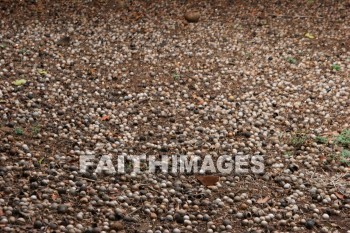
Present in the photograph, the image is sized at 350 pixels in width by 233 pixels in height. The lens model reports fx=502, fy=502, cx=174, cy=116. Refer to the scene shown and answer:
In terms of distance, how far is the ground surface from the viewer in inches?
205

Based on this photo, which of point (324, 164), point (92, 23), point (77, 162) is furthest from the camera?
point (92, 23)

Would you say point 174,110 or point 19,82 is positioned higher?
point 19,82

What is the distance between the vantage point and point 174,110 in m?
7.11

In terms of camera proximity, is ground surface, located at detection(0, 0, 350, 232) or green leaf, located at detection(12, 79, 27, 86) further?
green leaf, located at detection(12, 79, 27, 86)

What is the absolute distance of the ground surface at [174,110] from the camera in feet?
17.1

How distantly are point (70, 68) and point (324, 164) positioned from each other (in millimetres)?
4150

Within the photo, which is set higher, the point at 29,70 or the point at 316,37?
the point at 316,37

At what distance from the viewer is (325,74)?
27.2ft

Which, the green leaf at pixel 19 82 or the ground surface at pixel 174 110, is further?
the green leaf at pixel 19 82

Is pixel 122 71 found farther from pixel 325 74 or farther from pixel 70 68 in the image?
pixel 325 74

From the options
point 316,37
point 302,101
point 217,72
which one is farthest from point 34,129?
point 316,37

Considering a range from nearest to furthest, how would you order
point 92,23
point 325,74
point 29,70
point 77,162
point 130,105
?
point 77,162 → point 130,105 → point 29,70 → point 325,74 → point 92,23

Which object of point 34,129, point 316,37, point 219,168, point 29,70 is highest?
point 316,37

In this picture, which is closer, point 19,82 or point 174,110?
point 174,110
